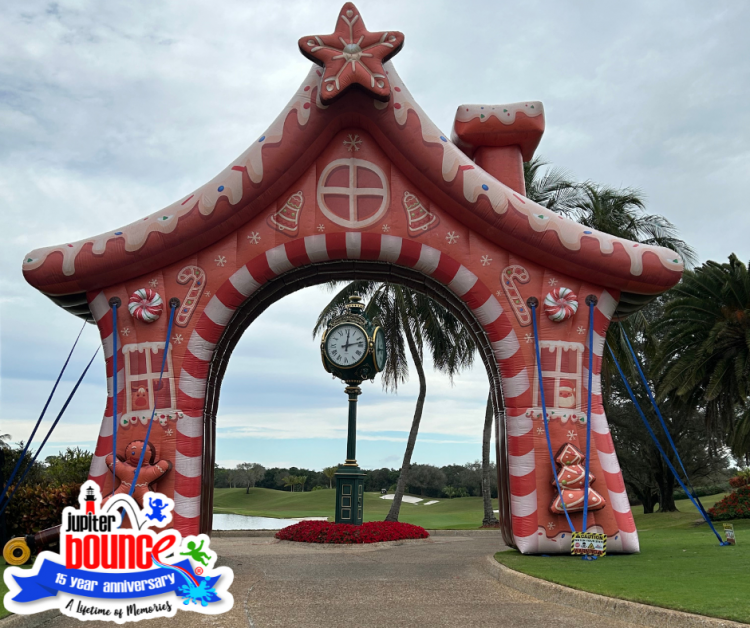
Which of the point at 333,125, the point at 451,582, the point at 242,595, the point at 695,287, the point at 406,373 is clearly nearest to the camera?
the point at 242,595

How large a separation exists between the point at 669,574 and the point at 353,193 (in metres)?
6.77

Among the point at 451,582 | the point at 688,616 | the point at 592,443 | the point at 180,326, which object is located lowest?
the point at 451,582

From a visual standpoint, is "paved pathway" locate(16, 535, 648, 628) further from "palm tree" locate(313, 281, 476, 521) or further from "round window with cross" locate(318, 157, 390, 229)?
"palm tree" locate(313, 281, 476, 521)

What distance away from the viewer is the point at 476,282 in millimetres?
10438

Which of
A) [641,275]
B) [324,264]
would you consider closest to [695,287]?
[641,275]

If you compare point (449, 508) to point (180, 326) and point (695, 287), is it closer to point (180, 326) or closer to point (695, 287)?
point (695, 287)

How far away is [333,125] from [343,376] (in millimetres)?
6981

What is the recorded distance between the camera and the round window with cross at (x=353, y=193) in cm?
1070

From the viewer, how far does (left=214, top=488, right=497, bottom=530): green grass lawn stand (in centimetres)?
3575

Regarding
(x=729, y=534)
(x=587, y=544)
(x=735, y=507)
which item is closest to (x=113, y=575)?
(x=587, y=544)

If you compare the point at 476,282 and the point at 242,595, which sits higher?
the point at 476,282

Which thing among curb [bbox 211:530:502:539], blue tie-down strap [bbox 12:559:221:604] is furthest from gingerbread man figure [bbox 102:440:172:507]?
curb [bbox 211:530:502:539]

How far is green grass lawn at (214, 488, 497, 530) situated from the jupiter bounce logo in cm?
2677

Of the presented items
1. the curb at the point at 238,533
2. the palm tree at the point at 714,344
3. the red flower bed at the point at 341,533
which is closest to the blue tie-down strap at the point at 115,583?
the red flower bed at the point at 341,533
